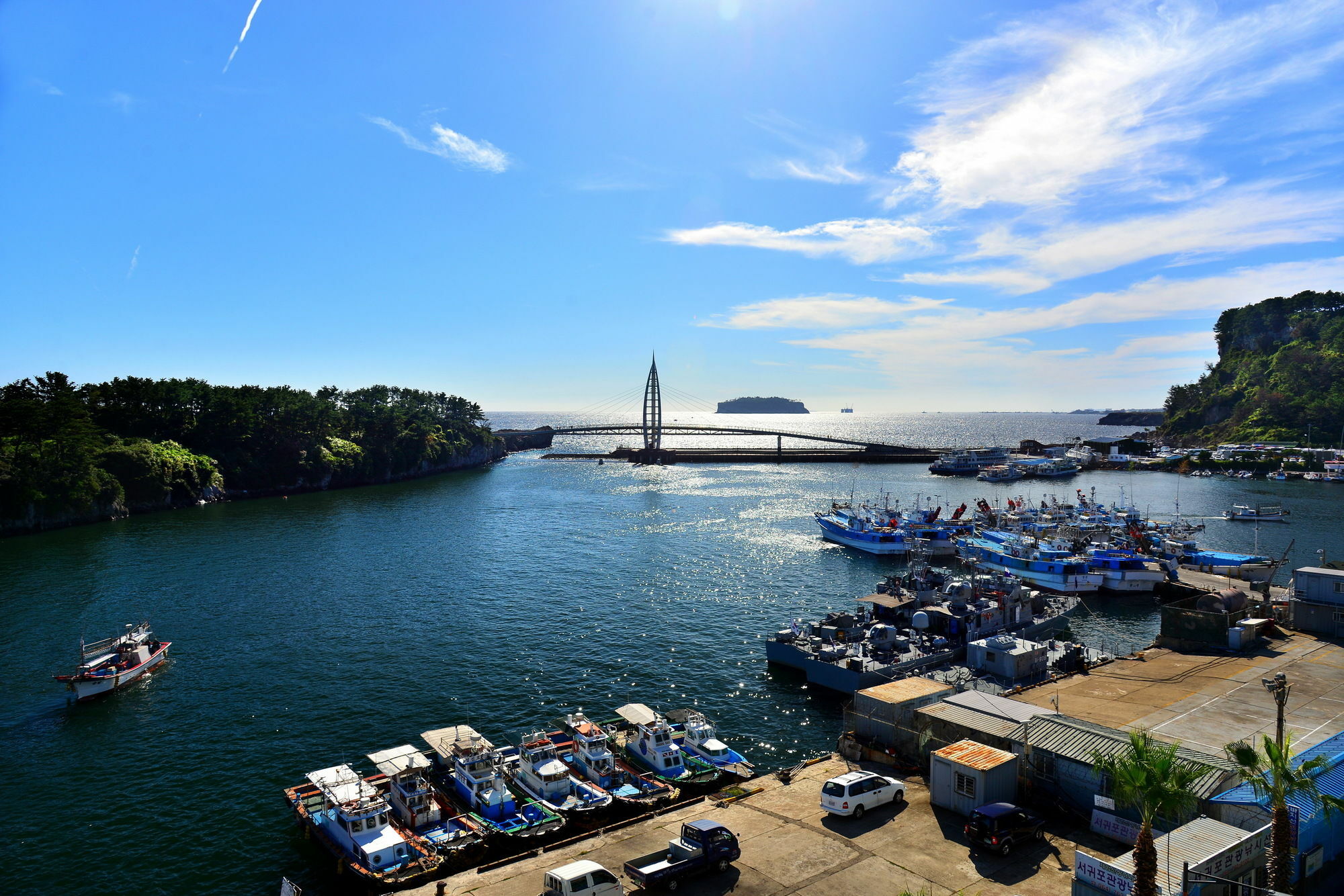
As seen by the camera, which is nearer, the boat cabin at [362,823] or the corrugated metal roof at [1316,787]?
the corrugated metal roof at [1316,787]

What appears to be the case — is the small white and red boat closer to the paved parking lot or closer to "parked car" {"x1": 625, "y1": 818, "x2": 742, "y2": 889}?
the paved parking lot

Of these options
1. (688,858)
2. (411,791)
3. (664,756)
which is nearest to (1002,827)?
(688,858)

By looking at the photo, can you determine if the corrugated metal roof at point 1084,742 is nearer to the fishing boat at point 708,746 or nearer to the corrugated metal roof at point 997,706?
the corrugated metal roof at point 997,706

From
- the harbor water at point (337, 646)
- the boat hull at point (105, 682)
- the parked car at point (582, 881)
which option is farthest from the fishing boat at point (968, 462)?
the parked car at point (582, 881)

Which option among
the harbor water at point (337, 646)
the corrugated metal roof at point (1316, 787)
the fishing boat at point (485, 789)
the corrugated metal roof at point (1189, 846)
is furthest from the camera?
the harbor water at point (337, 646)

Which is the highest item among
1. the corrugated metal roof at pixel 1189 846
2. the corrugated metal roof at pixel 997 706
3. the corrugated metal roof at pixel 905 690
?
the corrugated metal roof at pixel 1189 846

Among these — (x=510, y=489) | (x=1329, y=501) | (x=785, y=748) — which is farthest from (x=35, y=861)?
Result: (x=1329, y=501)

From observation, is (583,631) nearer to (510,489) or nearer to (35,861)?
(35,861)

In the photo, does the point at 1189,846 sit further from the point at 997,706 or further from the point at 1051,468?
the point at 1051,468
